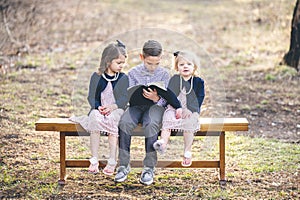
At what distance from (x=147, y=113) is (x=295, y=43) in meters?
5.50

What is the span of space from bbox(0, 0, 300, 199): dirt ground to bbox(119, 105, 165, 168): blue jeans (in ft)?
0.86

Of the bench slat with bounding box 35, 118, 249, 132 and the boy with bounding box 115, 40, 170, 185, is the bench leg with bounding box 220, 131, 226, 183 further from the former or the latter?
the boy with bounding box 115, 40, 170, 185

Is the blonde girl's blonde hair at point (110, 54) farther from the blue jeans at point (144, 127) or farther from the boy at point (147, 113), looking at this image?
the blue jeans at point (144, 127)

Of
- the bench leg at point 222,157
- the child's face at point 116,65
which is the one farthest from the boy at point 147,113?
the bench leg at point 222,157

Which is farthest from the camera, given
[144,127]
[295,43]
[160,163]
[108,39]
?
[295,43]

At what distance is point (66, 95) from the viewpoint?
27.4 ft

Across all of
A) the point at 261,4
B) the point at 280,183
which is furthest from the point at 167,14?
the point at 280,183

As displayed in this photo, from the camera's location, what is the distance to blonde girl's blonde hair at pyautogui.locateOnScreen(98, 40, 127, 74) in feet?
15.9

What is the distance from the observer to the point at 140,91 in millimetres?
4844

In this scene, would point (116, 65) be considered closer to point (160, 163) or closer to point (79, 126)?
point (79, 126)

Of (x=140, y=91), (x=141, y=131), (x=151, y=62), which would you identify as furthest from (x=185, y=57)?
(x=141, y=131)

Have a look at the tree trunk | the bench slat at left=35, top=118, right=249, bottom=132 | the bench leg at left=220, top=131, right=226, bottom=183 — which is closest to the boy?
the bench slat at left=35, top=118, right=249, bottom=132

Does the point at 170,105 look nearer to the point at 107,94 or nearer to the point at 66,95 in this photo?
the point at 107,94

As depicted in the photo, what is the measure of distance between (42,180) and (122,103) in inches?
37.4
